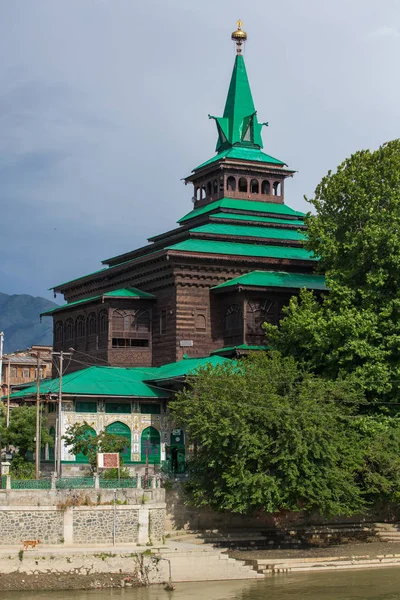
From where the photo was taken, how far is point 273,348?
5762 centimetres

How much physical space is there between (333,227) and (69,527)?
22207mm

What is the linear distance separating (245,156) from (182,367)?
2104 cm

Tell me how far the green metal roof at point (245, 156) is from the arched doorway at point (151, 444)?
23.1 metres

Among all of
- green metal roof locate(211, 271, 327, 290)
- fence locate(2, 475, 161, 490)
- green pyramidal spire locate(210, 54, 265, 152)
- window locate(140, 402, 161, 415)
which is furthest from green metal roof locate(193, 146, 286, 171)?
fence locate(2, 475, 161, 490)

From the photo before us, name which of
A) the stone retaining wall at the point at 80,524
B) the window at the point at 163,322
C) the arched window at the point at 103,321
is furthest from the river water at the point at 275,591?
the arched window at the point at 103,321

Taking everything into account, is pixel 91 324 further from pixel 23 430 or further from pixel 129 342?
pixel 23 430

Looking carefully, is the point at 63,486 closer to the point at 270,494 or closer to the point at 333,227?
the point at 270,494

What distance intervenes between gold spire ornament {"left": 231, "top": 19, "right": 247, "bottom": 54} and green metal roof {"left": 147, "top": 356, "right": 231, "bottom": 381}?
27.1m

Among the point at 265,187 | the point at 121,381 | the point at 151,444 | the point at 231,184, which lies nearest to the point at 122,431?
the point at 151,444

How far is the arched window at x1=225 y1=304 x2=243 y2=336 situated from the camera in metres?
63.5

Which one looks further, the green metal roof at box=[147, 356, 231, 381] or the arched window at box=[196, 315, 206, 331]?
the arched window at box=[196, 315, 206, 331]

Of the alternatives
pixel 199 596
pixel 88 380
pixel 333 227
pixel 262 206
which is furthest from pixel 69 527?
pixel 262 206

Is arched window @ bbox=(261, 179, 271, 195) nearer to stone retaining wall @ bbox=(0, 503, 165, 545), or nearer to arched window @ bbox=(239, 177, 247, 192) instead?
arched window @ bbox=(239, 177, 247, 192)

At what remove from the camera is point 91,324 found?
229 feet
